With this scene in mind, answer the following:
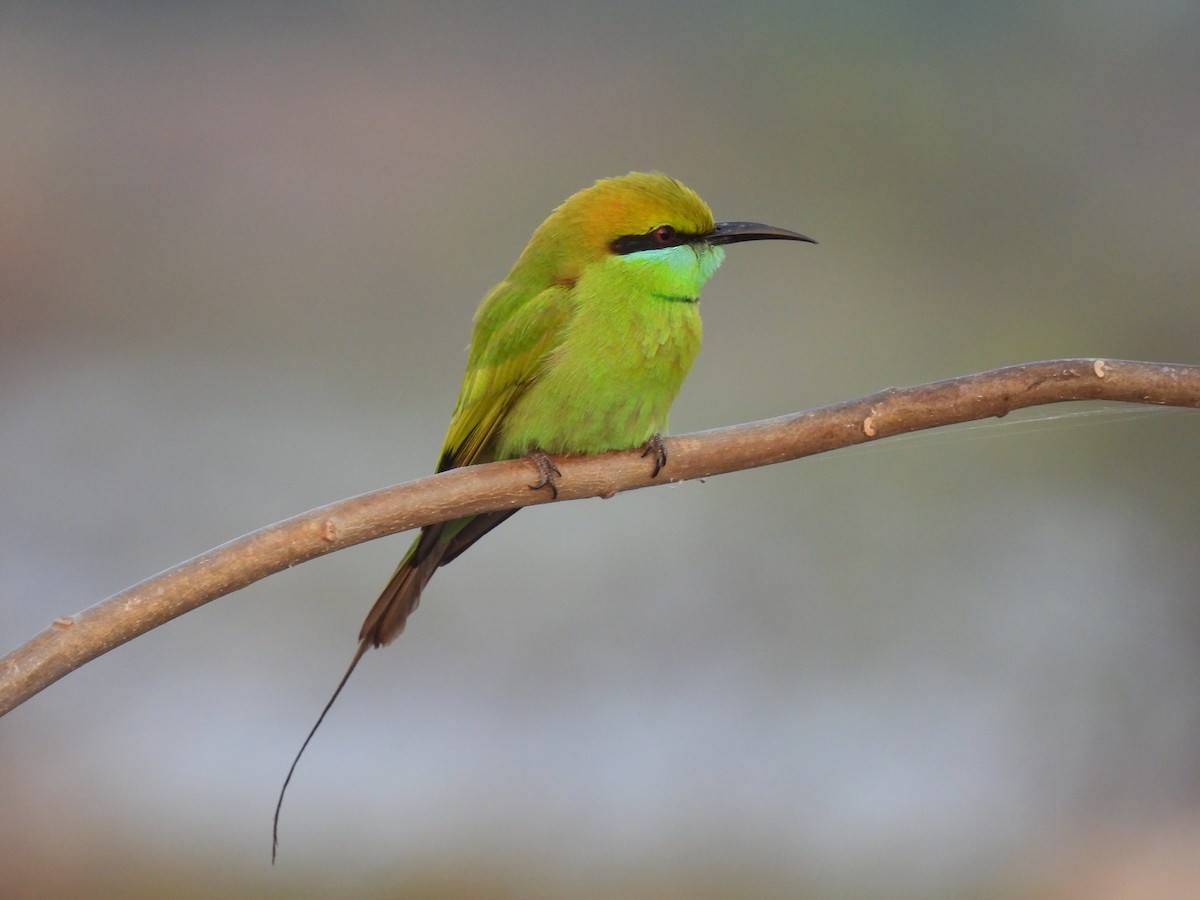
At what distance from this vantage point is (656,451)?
1910 millimetres

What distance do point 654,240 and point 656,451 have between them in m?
0.37

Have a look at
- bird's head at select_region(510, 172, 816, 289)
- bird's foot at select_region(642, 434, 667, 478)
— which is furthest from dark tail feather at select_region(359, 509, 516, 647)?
bird's head at select_region(510, 172, 816, 289)

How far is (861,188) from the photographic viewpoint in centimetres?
295

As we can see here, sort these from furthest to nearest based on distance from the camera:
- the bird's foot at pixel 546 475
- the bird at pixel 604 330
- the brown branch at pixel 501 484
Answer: the bird at pixel 604 330, the bird's foot at pixel 546 475, the brown branch at pixel 501 484

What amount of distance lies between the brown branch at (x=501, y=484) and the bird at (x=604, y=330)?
160 millimetres

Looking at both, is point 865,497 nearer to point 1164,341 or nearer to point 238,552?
point 1164,341

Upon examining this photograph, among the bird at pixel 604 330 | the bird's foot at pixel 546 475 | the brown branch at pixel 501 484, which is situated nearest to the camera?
the brown branch at pixel 501 484

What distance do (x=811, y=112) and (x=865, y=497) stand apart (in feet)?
3.36

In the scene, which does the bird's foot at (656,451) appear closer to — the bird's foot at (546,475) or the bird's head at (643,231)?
the bird's foot at (546,475)

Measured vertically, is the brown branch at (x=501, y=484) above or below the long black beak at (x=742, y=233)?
below

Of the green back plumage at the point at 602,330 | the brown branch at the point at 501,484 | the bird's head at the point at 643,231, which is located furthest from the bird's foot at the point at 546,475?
the bird's head at the point at 643,231

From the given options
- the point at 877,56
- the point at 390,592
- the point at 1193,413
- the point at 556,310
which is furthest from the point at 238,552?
the point at 1193,413

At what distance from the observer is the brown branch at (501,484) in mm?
1478

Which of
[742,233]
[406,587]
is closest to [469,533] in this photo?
[406,587]
